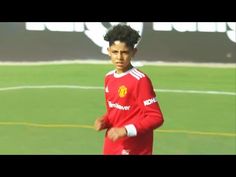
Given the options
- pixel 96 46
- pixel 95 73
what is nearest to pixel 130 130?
pixel 95 73

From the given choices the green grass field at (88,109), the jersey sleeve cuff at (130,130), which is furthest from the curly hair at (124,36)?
the green grass field at (88,109)

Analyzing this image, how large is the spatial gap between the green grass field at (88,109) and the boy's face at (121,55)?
338 centimetres

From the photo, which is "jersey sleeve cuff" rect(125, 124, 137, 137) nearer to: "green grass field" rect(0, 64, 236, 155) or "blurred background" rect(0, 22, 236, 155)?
"green grass field" rect(0, 64, 236, 155)

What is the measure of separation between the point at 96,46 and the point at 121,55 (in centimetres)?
865

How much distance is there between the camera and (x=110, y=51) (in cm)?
382

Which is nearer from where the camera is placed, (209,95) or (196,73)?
(209,95)

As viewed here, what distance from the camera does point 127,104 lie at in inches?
146

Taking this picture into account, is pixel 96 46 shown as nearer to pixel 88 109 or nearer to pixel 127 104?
pixel 88 109

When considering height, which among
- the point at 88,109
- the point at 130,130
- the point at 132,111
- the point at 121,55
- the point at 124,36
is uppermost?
the point at 124,36

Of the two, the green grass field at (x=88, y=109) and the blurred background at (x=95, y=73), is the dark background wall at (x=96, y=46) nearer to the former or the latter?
the blurred background at (x=95, y=73)

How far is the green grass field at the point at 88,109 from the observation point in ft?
24.1

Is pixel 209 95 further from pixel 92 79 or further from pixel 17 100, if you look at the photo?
pixel 17 100

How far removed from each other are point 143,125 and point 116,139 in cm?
22

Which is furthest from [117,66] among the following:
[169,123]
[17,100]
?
[17,100]
